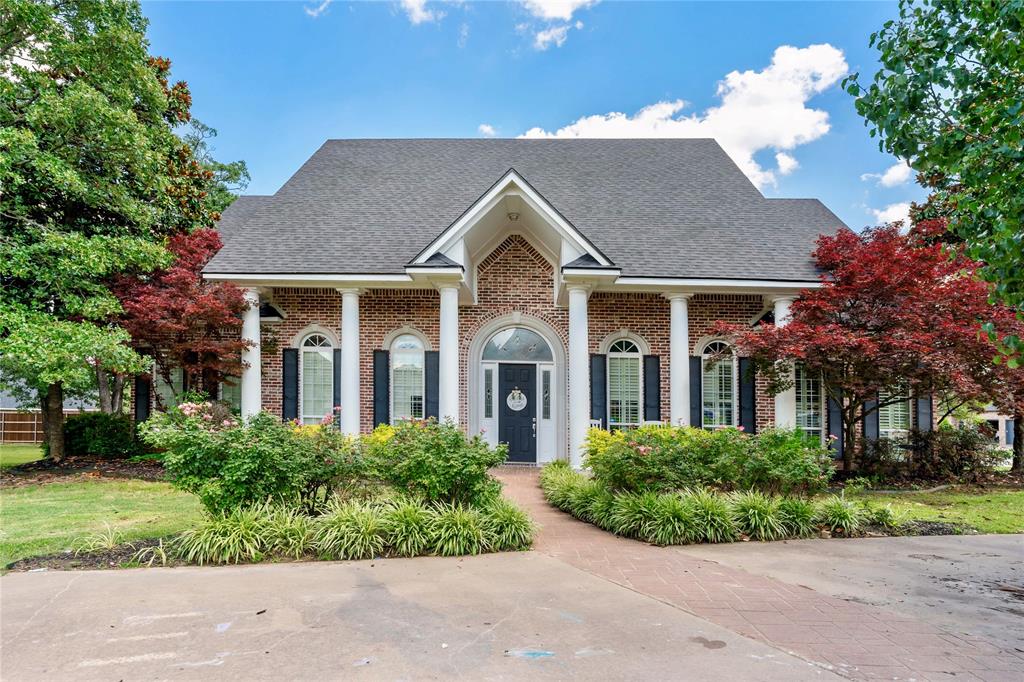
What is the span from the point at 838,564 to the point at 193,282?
11973 millimetres

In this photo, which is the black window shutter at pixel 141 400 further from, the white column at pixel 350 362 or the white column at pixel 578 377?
the white column at pixel 578 377

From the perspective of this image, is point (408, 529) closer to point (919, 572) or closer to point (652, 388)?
point (919, 572)

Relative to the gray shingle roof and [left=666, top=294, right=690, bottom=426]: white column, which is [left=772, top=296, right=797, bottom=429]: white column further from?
[left=666, top=294, right=690, bottom=426]: white column

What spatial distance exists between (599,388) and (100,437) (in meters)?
11.8

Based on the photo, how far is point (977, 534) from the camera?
7.11 m

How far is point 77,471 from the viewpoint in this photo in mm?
11375

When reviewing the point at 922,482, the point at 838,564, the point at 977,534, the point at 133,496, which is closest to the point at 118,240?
the point at 133,496

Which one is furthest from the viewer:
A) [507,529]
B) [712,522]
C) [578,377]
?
[578,377]

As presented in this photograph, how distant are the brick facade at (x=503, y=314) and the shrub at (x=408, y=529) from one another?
6472mm

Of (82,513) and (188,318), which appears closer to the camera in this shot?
(82,513)

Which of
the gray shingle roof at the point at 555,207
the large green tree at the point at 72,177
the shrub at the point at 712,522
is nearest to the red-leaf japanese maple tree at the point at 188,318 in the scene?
the large green tree at the point at 72,177

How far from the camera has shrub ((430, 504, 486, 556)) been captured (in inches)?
233

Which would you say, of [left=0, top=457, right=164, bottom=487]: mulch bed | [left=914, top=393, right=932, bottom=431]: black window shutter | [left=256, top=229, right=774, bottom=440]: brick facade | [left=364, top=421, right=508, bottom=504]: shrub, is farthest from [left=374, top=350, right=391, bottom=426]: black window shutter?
[left=914, top=393, right=932, bottom=431]: black window shutter

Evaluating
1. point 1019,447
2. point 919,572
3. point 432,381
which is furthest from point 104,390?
point 1019,447
